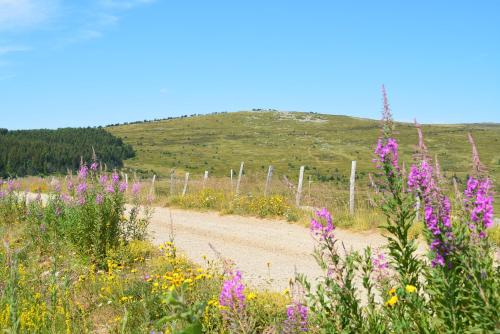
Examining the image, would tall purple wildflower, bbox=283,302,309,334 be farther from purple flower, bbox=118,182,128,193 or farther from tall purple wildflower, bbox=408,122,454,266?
purple flower, bbox=118,182,128,193

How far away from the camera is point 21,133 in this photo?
361ft

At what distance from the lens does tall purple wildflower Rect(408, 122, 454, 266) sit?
9.49ft

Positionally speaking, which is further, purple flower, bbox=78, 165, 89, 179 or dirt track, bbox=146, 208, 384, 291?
purple flower, bbox=78, 165, 89, 179

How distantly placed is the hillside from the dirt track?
4409 centimetres

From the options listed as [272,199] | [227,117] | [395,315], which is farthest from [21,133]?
[395,315]

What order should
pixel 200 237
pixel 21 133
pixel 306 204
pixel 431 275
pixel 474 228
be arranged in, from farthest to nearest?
pixel 21 133 < pixel 306 204 < pixel 200 237 < pixel 431 275 < pixel 474 228

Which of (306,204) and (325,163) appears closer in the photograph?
(306,204)

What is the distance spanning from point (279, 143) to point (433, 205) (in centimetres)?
11426

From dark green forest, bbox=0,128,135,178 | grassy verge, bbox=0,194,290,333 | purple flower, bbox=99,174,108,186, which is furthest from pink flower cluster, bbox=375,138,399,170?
dark green forest, bbox=0,128,135,178

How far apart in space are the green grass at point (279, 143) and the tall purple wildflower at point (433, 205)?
58.4 m

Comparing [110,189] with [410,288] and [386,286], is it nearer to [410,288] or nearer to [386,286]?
[386,286]

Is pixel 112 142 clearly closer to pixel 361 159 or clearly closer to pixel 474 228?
pixel 361 159

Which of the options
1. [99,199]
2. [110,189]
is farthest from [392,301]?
[110,189]

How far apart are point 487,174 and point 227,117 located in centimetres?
16019
